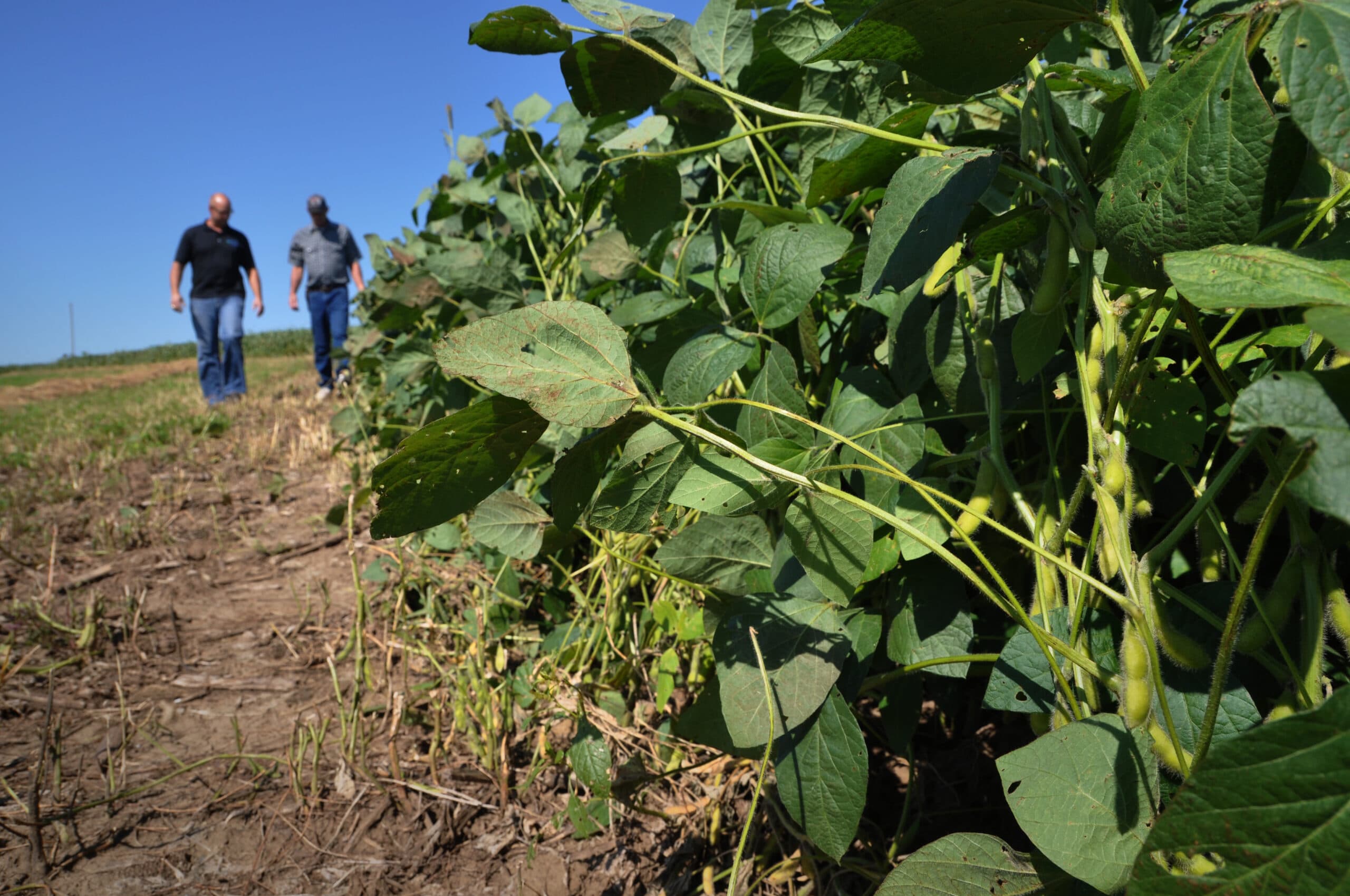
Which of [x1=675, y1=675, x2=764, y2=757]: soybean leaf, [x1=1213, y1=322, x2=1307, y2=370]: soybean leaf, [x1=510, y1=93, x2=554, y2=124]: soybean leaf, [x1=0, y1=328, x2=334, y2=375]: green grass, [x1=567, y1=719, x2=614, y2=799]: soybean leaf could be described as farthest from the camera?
[x1=0, y1=328, x2=334, y2=375]: green grass

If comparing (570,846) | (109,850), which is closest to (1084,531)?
(570,846)

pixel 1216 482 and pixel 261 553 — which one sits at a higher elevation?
pixel 1216 482

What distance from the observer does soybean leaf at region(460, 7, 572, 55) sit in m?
0.78

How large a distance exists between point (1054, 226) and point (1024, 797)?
0.48 meters

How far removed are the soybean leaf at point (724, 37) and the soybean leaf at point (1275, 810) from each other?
1288 mm

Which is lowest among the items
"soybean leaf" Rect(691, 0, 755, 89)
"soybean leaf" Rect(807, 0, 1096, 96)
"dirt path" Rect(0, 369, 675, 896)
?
"dirt path" Rect(0, 369, 675, 896)

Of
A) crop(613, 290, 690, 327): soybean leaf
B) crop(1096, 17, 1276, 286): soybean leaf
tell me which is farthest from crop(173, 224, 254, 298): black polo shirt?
crop(1096, 17, 1276, 286): soybean leaf

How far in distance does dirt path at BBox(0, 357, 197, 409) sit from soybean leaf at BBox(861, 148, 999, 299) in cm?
1598

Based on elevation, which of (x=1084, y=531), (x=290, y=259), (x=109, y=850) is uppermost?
(x=290, y=259)

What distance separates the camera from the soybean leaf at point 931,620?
946 millimetres

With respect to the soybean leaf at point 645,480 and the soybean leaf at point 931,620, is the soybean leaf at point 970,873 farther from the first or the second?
the soybean leaf at point 645,480

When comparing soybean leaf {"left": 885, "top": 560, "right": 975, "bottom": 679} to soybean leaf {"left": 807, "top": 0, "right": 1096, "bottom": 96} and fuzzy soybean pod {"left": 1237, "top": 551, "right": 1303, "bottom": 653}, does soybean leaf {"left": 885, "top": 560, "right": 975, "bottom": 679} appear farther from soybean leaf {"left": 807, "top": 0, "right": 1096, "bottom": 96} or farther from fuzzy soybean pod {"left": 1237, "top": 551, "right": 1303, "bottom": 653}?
soybean leaf {"left": 807, "top": 0, "right": 1096, "bottom": 96}

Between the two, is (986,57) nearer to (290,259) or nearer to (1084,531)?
(1084,531)

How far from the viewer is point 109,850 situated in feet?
4.92
